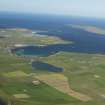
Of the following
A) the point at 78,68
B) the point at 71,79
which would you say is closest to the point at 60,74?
the point at 71,79

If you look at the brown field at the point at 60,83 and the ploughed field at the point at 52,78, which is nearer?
the ploughed field at the point at 52,78

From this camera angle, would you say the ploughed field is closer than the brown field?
Yes

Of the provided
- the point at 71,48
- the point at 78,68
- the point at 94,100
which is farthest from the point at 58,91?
the point at 71,48

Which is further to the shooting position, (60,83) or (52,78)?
(52,78)

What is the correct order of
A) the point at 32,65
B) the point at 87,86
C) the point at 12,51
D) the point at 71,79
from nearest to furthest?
the point at 87,86
the point at 71,79
the point at 32,65
the point at 12,51

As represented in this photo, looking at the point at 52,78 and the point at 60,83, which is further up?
the point at 52,78

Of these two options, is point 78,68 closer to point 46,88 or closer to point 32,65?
point 32,65

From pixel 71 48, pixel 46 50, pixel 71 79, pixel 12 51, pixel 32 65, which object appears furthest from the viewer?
pixel 71 48

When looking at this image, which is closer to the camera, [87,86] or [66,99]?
[66,99]
